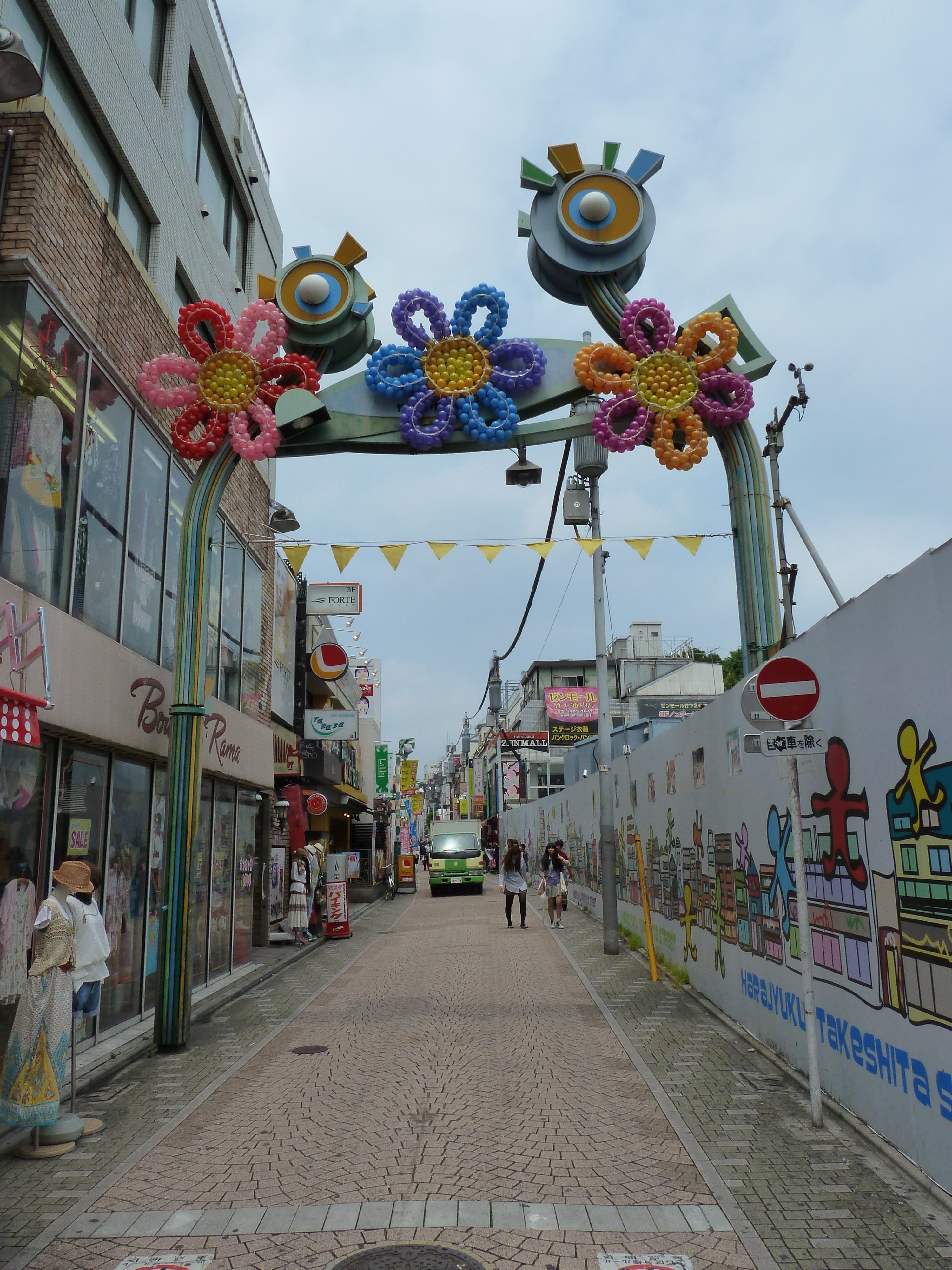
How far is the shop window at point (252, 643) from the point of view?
1538cm

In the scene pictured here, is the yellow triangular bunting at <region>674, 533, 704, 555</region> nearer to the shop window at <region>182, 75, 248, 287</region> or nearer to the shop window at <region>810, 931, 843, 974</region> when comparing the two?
the shop window at <region>810, 931, 843, 974</region>

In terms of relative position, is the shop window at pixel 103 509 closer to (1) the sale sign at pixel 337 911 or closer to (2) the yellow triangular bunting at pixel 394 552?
(2) the yellow triangular bunting at pixel 394 552

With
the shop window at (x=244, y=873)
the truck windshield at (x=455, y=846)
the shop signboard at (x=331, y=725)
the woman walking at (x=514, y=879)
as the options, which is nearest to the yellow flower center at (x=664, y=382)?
the shop window at (x=244, y=873)

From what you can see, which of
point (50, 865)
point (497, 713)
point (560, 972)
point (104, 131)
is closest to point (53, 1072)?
point (50, 865)

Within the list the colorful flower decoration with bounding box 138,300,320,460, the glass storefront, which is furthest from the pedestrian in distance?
the colorful flower decoration with bounding box 138,300,320,460

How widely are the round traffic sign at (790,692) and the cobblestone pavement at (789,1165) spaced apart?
104 inches

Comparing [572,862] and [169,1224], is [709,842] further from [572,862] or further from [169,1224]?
[572,862]

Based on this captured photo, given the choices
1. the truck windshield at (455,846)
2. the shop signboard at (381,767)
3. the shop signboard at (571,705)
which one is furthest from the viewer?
the shop signboard at (571,705)

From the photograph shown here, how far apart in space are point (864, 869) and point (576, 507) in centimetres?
1003

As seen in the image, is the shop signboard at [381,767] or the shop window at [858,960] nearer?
the shop window at [858,960]

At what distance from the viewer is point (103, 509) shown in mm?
9570

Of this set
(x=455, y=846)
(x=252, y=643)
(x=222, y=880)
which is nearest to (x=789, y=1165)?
(x=222, y=880)

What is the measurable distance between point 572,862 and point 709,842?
16.6m

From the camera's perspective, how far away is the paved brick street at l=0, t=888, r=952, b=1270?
4465 millimetres
